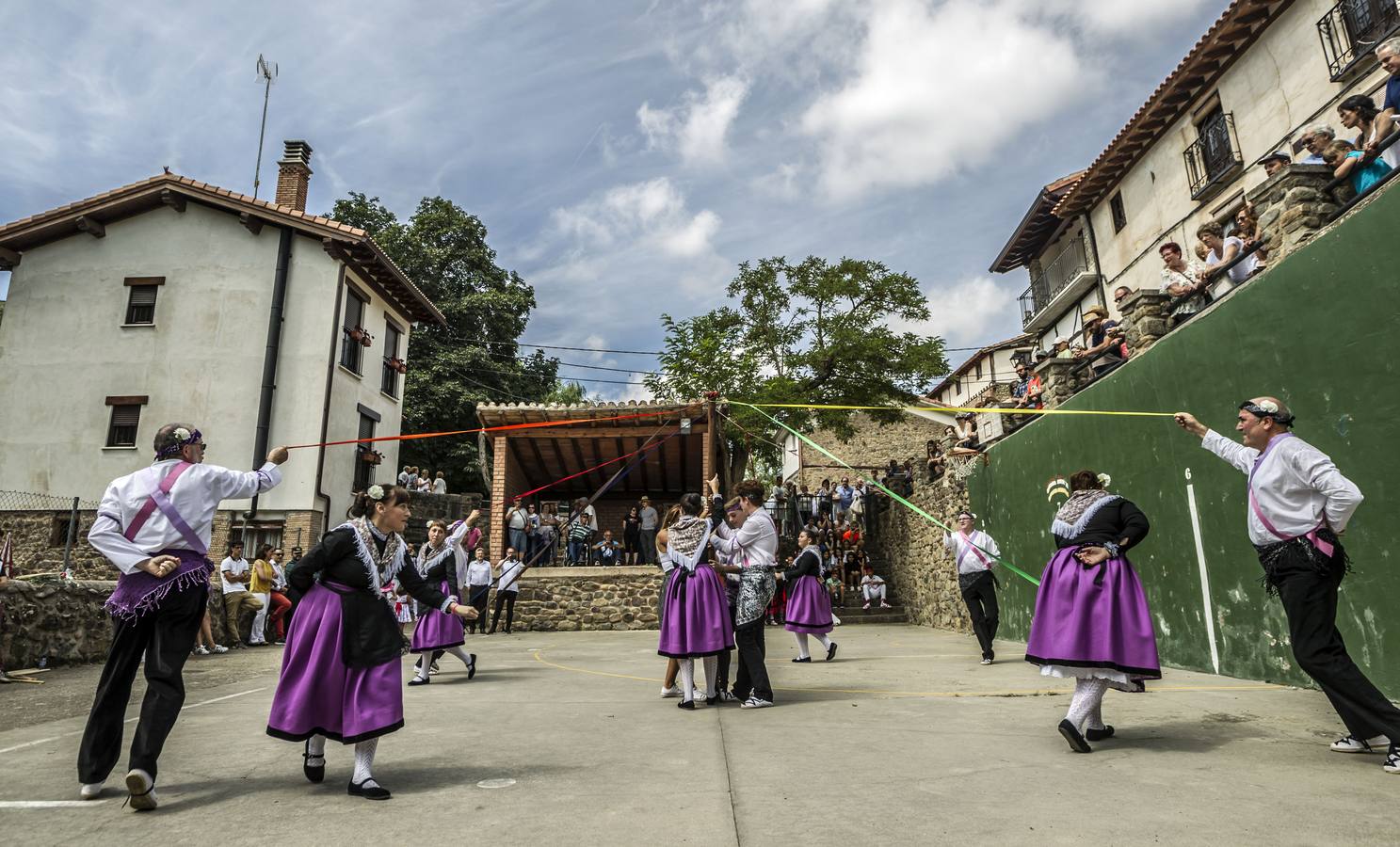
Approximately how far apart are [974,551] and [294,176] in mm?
20305

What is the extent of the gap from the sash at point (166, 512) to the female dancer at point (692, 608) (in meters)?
3.38

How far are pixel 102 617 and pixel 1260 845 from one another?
1205 cm

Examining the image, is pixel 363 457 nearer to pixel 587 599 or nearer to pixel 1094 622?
pixel 587 599

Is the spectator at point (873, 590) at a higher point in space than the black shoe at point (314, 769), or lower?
higher

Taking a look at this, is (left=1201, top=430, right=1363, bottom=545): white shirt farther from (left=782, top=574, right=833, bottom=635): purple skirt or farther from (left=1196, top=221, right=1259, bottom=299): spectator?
(left=782, top=574, right=833, bottom=635): purple skirt

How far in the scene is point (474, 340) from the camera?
30766 millimetres

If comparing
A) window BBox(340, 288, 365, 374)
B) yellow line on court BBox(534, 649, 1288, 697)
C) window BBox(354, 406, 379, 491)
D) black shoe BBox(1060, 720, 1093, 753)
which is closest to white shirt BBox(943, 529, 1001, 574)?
yellow line on court BBox(534, 649, 1288, 697)

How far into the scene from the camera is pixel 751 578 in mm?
6613

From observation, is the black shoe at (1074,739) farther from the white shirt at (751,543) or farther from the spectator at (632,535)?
the spectator at (632,535)

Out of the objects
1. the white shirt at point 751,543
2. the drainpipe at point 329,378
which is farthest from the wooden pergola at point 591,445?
the white shirt at point 751,543

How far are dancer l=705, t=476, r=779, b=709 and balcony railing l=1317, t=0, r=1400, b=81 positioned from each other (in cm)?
1330

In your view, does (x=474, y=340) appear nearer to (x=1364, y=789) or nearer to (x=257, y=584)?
(x=257, y=584)

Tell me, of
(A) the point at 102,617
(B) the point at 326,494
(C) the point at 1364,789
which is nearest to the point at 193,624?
(C) the point at 1364,789

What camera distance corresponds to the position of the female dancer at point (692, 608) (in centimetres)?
623
